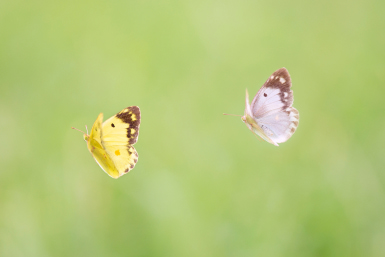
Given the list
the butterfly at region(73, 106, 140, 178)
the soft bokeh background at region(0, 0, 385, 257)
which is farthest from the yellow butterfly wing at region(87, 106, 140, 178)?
the soft bokeh background at region(0, 0, 385, 257)

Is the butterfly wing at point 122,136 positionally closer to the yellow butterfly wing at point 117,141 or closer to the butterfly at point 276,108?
the yellow butterfly wing at point 117,141

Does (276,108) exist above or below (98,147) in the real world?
above

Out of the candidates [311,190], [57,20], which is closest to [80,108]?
[57,20]

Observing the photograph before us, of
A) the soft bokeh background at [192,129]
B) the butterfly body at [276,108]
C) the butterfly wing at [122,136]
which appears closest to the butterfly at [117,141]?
the butterfly wing at [122,136]

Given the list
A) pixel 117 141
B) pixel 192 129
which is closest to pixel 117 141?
pixel 117 141

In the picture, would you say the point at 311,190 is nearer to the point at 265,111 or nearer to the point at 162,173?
the point at 162,173

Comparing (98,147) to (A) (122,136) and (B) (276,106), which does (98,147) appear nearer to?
(A) (122,136)

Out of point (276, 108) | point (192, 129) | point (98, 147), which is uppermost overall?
point (192, 129)
